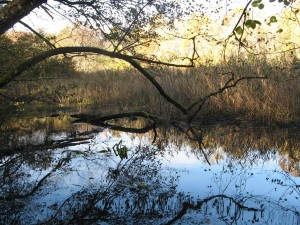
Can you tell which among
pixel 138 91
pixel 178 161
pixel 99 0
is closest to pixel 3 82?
pixel 178 161

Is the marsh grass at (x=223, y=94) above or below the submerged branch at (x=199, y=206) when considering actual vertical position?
above

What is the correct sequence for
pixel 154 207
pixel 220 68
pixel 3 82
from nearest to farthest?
pixel 154 207, pixel 3 82, pixel 220 68

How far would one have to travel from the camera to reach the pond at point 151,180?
2838mm

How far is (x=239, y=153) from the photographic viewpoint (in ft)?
16.4

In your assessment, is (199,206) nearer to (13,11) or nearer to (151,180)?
(151,180)

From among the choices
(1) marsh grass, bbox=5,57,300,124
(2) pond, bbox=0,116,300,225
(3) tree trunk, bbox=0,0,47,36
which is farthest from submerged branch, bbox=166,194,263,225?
(1) marsh grass, bbox=5,57,300,124

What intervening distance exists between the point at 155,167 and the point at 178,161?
47cm

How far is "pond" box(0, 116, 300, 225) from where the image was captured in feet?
9.31

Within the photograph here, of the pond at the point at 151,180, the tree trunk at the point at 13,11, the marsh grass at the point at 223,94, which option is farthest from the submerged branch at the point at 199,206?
the marsh grass at the point at 223,94

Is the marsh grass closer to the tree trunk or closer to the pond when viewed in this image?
the pond

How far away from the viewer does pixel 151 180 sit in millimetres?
3775

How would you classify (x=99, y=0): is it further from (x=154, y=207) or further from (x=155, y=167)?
(x=154, y=207)

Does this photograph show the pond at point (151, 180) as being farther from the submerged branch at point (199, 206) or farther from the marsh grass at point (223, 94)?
the marsh grass at point (223, 94)

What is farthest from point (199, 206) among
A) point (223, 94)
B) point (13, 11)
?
point (223, 94)
